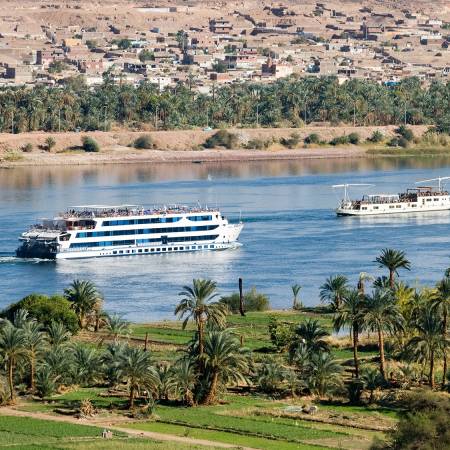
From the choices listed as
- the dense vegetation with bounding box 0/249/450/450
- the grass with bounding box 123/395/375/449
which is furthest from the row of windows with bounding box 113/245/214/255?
the grass with bounding box 123/395/375/449

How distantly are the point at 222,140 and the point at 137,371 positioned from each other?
331ft

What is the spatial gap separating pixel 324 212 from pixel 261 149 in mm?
47738

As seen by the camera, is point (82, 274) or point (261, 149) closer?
point (82, 274)

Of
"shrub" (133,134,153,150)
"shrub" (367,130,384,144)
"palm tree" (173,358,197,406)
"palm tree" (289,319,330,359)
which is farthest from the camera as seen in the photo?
"shrub" (367,130,384,144)

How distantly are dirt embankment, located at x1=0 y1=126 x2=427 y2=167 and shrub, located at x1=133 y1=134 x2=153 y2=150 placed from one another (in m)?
0.45

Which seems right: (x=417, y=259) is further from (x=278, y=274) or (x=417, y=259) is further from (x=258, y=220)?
(x=258, y=220)

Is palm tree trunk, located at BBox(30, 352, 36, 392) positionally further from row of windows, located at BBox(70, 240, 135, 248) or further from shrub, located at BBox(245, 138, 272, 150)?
shrub, located at BBox(245, 138, 272, 150)

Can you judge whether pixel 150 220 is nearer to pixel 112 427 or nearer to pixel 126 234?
pixel 126 234

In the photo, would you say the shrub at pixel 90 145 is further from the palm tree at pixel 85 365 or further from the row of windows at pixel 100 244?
the palm tree at pixel 85 365

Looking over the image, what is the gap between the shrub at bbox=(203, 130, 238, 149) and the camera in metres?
146

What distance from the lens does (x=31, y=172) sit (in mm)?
129500

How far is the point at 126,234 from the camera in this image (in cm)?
8312

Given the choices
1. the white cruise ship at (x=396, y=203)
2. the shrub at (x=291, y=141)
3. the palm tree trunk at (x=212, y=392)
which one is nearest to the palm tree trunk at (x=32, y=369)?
the palm tree trunk at (x=212, y=392)

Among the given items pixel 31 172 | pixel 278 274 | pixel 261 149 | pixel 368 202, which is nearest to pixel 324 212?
pixel 368 202
